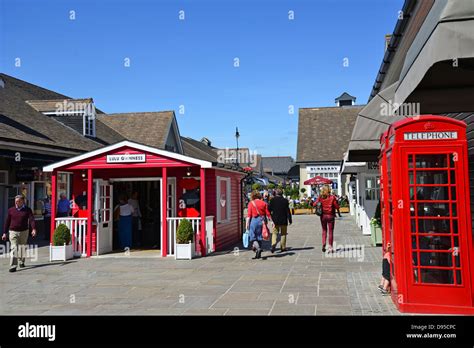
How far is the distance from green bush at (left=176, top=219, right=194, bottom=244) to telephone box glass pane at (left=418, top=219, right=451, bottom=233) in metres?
6.64

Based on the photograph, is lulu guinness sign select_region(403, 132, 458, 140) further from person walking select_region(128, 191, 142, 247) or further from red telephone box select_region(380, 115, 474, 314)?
person walking select_region(128, 191, 142, 247)

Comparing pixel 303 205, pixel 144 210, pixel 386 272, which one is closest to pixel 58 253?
pixel 144 210

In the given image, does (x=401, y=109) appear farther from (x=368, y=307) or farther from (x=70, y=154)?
(x=70, y=154)

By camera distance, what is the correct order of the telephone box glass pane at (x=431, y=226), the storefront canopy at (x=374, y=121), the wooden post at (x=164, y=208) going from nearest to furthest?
the telephone box glass pane at (x=431, y=226)
the storefront canopy at (x=374, y=121)
the wooden post at (x=164, y=208)

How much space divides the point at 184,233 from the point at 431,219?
6872 mm

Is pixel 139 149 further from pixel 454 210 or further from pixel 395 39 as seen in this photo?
pixel 454 210

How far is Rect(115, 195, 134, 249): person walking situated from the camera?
13.4 metres

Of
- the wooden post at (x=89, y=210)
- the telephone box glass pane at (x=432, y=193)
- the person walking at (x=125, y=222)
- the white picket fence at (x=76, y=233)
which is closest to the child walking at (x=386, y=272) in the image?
the telephone box glass pane at (x=432, y=193)

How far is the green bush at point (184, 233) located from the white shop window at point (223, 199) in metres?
1.90

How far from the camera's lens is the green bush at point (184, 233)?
11.5 m

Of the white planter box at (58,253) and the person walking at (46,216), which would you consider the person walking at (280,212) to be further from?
the person walking at (46,216)

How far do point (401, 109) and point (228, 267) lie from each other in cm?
517

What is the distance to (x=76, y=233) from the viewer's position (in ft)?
41.7
